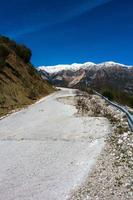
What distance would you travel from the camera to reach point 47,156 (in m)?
11.4

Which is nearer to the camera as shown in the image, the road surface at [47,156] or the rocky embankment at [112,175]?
the rocky embankment at [112,175]

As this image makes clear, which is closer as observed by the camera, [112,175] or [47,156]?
[112,175]

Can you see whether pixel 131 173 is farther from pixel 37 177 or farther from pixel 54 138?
pixel 54 138

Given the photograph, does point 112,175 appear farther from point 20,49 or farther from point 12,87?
point 20,49

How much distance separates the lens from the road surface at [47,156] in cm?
830

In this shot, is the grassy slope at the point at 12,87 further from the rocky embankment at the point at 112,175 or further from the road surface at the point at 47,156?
the rocky embankment at the point at 112,175

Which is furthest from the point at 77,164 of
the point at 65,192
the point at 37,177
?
the point at 65,192

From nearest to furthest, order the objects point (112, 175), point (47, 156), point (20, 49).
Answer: point (112, 175) → point (47, 156) → point (20, 49)

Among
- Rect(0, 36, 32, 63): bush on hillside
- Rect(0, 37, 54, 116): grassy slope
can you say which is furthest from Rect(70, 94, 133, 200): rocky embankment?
Rect(0, 36, 32, 63): bush on hillside

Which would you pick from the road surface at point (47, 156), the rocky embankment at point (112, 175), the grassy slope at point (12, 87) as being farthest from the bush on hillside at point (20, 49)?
the rocky embankment at point (112, 175)

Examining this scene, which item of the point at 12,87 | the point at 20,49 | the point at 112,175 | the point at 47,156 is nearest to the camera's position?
the point at 112,175

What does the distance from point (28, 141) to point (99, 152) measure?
3542 mm

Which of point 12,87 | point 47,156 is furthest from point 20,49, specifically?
point 47,156

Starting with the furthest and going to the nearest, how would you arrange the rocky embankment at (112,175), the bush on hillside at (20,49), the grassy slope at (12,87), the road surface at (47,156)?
the bush on hillside at (20,49), the grassy slope at (12,87), the road surface at (47,156), the rocky embankment at (112,175)
